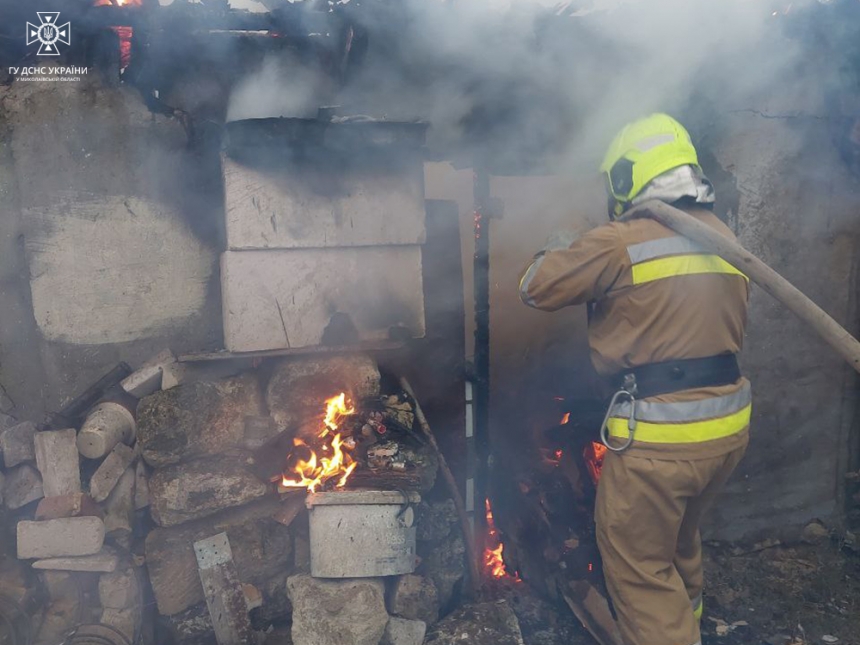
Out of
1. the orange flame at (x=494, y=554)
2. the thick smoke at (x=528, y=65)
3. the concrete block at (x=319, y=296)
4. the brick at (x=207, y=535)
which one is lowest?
the orange flame at (x=494, y=554)

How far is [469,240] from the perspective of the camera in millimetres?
5594

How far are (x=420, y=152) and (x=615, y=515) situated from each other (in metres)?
2.94

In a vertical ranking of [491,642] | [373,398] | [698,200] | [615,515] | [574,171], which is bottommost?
[491,642]

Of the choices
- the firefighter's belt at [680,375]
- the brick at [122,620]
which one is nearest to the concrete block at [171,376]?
the brick at [122,620]

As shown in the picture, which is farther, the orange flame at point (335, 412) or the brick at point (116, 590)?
A: the orange flame at point (335, 412)

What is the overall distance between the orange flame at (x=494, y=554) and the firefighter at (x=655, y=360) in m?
1.56

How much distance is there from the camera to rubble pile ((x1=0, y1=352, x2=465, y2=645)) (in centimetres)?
452

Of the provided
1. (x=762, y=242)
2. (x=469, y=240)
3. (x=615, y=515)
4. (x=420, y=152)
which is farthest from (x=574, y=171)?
(x=615, y=515)

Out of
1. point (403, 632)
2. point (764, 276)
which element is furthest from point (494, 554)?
point (764, 276)

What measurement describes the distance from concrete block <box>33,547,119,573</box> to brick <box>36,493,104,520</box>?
292mm

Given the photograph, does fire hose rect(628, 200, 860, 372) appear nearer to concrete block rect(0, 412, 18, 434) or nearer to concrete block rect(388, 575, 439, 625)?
concrete block rect(388, 575, 439, 625)

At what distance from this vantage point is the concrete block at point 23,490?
15.5 feet

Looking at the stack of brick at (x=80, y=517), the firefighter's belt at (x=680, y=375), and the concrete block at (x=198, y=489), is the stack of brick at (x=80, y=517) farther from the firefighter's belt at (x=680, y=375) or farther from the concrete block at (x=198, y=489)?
the firefighter's belt at (x=680, y=375)

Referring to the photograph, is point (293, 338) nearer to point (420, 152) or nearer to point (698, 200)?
point (420, 152)
